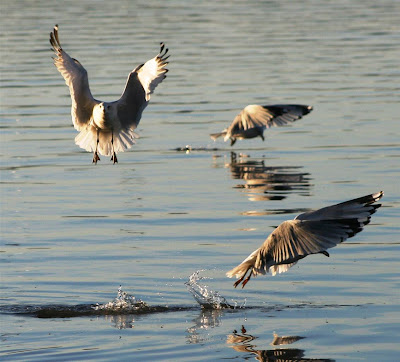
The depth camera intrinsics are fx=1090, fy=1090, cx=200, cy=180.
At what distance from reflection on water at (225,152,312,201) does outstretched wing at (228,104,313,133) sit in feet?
3.69

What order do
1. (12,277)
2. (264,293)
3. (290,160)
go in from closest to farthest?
(264,293) → (12,277) → (290,160)

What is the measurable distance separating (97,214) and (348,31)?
974 inches

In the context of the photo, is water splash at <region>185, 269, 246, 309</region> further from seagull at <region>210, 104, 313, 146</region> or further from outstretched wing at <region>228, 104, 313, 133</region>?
outstretched wing at <region>228, 104, 313, 133</region>

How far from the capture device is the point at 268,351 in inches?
314

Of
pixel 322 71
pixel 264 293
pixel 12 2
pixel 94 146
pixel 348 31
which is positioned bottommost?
pixel 264 293

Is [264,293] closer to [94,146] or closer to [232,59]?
[94,146]

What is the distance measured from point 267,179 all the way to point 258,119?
122 inches

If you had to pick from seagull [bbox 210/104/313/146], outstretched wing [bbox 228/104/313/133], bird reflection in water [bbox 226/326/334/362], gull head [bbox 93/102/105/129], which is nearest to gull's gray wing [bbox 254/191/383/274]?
bird reflection in water [bbox 226/326/334/362]

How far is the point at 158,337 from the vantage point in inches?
332

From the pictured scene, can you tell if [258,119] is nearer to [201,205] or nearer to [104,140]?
[201,205]

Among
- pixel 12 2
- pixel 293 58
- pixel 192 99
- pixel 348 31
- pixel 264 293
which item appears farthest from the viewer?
pixel 12 2

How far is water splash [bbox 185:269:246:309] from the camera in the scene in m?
9.27

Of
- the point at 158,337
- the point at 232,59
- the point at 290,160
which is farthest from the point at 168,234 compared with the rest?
the point at 232,59

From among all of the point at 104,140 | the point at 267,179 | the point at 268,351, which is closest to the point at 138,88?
the point at 104,140
